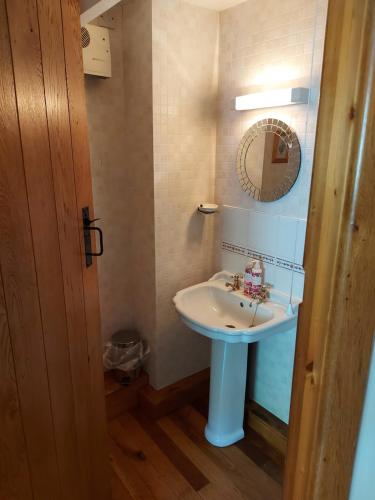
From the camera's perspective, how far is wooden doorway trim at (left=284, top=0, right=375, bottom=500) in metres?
0.41

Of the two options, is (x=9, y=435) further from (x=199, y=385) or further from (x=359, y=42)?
(x=199, y=385)

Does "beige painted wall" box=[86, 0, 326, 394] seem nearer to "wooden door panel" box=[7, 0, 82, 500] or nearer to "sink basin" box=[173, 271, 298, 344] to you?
"sink basin" box=[173, 271, 298, 344]

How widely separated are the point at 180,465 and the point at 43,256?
147 centimetres

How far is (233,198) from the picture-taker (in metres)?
2.10

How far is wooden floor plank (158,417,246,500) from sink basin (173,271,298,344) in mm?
747

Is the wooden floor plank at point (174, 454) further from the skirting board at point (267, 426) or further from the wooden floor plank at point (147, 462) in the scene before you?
the skirting board at point (267, 426)

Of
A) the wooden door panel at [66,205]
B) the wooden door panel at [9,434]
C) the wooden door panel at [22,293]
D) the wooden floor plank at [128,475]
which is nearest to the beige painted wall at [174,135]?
the wooden floor plank at [128,475]

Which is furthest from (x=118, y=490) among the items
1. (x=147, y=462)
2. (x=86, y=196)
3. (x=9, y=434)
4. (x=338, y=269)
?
(x=338, y=269)

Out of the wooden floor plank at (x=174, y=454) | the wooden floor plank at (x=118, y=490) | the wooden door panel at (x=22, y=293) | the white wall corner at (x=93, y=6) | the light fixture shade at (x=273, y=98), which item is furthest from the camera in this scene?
the wooden floor plank at (x=174, y=454)

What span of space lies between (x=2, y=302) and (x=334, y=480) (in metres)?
0.83

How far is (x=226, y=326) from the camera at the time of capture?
1892mm

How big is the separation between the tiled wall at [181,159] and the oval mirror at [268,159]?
291 mm

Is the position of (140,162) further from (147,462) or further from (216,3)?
(147,462)

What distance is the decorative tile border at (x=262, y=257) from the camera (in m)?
1.80
